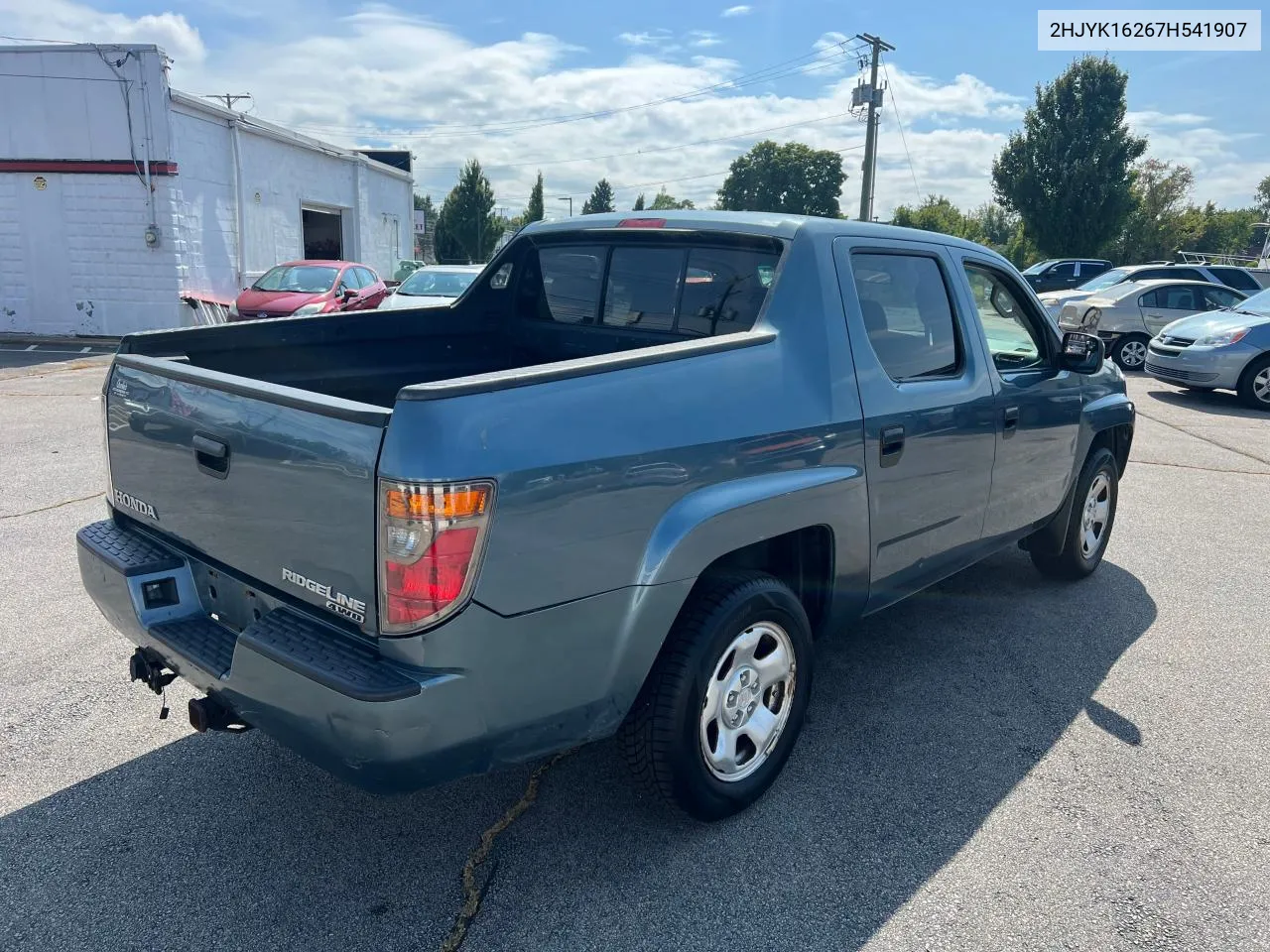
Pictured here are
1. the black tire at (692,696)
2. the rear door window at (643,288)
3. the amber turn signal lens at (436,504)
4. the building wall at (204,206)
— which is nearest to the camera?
the amber turn signal lens at (436,504)

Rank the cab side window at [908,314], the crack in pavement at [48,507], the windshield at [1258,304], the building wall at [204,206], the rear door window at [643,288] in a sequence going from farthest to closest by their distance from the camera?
the building wall at [204,206], the windshield at [1258,304], the crack in pavement at [48,507], the rear door window at [643,288], the cab side window at [908,314]

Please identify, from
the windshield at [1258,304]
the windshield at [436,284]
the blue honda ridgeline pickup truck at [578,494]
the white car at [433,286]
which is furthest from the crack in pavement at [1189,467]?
the windshield at [436,284]

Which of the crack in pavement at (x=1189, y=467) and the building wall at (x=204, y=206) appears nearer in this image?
the crack in pavement at (x=1189, y=467)

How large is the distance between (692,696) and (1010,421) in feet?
7.30

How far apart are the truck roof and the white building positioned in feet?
53.3

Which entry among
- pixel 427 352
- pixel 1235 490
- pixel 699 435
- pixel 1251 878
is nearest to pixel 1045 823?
pixel 1251 878

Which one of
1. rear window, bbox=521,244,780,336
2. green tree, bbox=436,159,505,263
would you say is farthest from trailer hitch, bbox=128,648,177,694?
green tree, bbox=436,159,505,263

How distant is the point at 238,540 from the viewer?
2.73 meters

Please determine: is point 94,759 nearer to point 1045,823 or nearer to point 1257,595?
point 1045,823

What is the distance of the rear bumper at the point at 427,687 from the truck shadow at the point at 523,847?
0.52m

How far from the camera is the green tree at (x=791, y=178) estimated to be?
87.9 meters

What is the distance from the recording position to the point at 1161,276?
1886 cm

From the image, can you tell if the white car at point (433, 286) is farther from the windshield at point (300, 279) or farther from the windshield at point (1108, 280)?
the windshield at point (1108, 280)

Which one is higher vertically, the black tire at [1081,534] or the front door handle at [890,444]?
the front door handle at [890,444]
